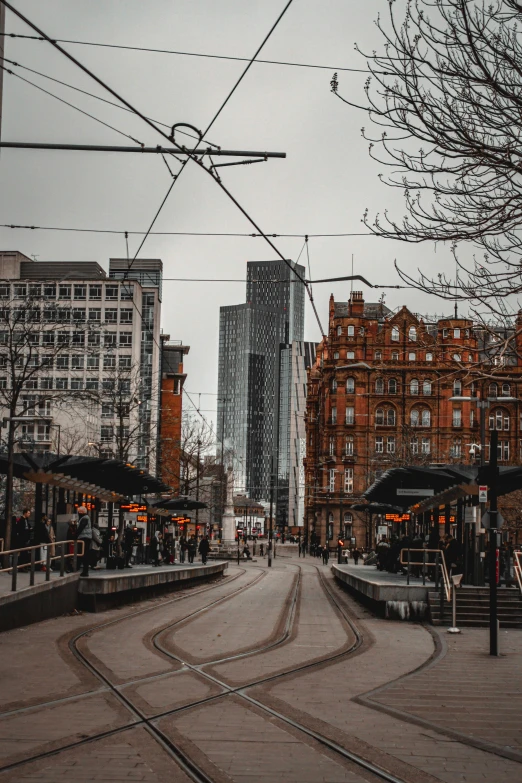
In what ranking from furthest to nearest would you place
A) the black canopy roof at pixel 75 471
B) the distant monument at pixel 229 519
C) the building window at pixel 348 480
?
the building window at pixel 348 480, the distant monument at pixel 229 519, the black canopy roof at pixel 75 471

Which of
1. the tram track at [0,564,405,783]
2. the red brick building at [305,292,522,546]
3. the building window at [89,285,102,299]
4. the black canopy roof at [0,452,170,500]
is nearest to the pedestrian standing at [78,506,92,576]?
the black canopy roof at [0,452,170,500]

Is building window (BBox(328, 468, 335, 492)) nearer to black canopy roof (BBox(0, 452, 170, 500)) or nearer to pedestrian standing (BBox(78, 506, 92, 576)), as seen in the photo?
black canopy roof (BBox(0, 452, 170, 500))

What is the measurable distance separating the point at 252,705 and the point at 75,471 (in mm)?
16702

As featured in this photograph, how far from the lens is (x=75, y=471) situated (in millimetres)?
27078

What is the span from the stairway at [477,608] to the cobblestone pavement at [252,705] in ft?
6.91

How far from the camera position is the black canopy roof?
2591cm

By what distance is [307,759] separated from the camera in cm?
847

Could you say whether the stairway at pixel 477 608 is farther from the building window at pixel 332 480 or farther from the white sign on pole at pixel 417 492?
the building window at pixel 332 480

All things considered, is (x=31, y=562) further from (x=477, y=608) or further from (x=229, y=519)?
(x=229, y=519)

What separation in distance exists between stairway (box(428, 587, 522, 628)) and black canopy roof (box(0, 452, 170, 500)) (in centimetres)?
887

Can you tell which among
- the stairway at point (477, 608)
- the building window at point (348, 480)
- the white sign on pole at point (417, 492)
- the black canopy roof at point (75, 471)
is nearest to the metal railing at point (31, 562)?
the black canopy roof at point (75, 471)

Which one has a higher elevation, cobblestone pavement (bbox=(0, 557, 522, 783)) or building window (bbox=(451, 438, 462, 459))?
building window (bbox=(451, 438, 462, 459))

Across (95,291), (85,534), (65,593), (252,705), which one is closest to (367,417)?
(95,291)

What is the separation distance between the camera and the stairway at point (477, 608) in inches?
894
